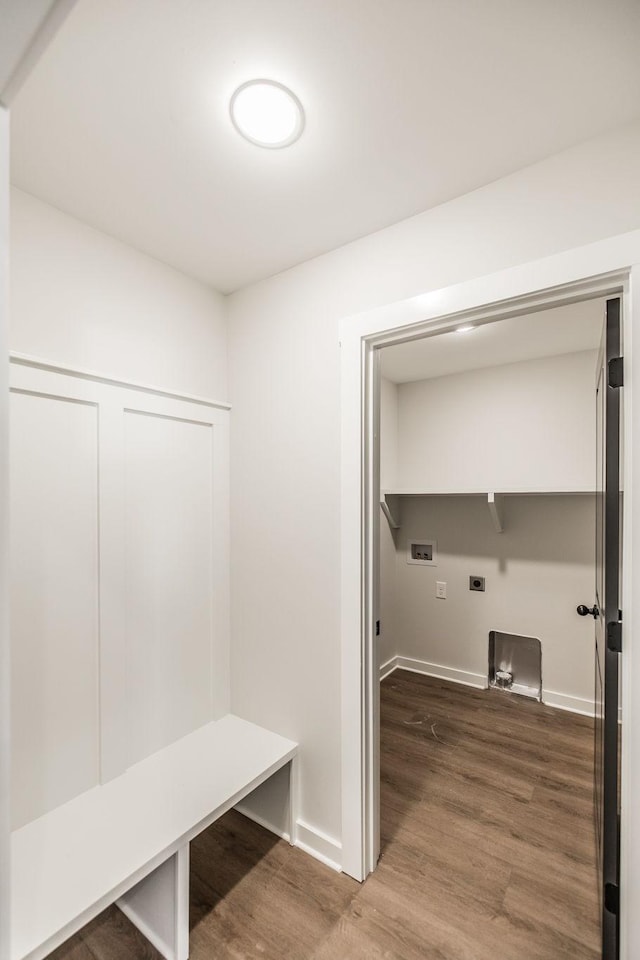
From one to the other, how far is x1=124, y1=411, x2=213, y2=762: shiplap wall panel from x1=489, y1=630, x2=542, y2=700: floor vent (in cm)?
218

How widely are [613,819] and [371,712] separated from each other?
75cm

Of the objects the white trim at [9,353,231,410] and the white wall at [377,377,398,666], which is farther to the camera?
→ the white wall at [377,377,398,666]

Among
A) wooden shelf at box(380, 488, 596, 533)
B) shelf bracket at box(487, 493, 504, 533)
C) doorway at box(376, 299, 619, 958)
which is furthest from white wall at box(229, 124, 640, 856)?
shelf bracket at box(487, 493, 504, 533)

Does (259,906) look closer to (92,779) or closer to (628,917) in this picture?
(92,779)

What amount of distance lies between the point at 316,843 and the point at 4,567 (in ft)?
5.76

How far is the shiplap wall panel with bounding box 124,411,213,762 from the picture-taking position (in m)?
1.76

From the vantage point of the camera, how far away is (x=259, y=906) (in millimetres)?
1513

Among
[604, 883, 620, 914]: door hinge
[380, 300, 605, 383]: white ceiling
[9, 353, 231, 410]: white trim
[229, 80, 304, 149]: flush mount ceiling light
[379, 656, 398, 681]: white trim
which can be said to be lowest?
[379, 656, 398, 681]: white trim

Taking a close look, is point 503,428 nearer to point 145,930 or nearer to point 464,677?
point 464,677

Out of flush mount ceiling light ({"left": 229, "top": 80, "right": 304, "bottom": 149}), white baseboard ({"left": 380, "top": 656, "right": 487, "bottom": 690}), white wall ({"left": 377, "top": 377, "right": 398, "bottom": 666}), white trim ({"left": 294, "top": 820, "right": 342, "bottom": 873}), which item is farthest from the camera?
white wall ({"left": 377, "top": 377, "right": 398, "bottom": 666})

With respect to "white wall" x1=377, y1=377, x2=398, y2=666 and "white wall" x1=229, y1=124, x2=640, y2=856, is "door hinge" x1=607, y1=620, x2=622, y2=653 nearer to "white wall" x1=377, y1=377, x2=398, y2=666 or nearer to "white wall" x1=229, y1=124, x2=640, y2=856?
"white wall" x1=229, y1=124, x2=640, y2=856

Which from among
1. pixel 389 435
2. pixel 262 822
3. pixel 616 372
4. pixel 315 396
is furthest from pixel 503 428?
pixel 262 822

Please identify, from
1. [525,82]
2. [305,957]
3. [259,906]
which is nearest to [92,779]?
[259,906]

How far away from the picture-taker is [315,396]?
1.80 meters
